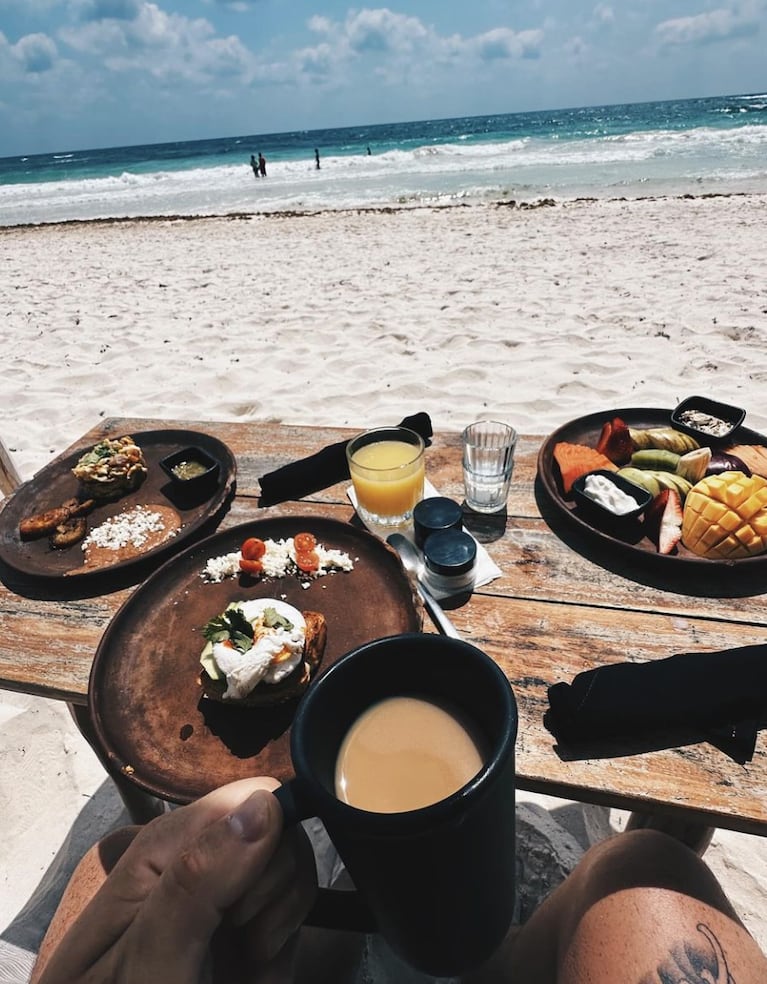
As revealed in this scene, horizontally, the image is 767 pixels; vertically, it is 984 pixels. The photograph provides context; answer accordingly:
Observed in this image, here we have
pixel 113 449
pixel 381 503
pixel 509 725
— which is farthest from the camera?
pixel 113 449

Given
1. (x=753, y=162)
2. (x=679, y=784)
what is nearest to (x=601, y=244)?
(x=679, y=784)

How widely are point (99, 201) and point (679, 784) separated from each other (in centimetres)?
2946

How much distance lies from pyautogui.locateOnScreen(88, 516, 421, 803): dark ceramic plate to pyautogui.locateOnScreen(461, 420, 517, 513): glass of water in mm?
418

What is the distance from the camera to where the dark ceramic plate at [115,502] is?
1709 mm

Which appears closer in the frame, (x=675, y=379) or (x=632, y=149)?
(x=675, y=379)

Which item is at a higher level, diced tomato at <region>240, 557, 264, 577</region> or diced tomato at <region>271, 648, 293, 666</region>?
diced tomato at <region>271, 648, 293, 666</region>

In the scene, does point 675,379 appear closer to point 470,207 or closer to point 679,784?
point 679,784

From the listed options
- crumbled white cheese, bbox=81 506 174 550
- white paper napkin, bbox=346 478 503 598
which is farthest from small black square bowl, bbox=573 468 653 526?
Answer: crumbled white cheese, bbox=81 506 174 550

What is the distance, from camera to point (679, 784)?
3.46 ft

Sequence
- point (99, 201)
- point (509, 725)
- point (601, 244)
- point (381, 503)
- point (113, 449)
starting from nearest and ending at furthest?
point (509, 725) < point (381, 503) < point (113, 449) < point (601, 244) < point (99, 201)

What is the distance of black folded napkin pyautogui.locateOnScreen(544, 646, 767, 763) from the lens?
1106 millimetres

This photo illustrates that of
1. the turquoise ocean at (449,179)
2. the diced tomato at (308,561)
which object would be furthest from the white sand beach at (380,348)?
the turquoise ocean at (449,179)

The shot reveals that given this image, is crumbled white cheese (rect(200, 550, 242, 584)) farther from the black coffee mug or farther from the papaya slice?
the papaya slice

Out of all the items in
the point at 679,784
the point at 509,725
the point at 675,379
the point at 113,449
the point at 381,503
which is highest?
the point at 509,725
